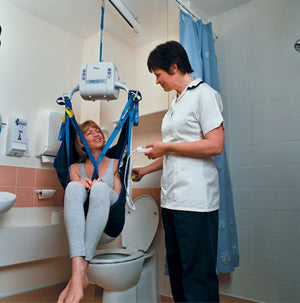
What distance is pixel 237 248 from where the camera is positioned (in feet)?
6.56

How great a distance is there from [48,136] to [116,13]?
3.85 ft

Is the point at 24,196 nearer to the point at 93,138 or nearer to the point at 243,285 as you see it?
the point at 93,138

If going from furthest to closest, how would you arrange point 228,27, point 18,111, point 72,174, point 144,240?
point 228,27, point 18,111, point 144,240, point 72,174

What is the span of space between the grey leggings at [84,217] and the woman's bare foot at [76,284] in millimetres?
35

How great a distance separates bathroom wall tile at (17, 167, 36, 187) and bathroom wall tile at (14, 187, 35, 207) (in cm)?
3

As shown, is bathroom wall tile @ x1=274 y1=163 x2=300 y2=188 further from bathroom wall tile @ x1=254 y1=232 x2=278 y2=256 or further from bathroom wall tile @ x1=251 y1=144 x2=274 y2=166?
bathroom wall tile @ x1=254 y1=232 x2=278 y2=256

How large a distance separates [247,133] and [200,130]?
2.99ft

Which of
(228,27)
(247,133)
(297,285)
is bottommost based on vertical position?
(297,285)

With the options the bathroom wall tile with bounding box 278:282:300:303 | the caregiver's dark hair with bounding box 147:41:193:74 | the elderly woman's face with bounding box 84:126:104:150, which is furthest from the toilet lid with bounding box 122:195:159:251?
the caregiver's dark hair with bounding box 147:41:193:74

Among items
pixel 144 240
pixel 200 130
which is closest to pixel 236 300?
pixel 144 240

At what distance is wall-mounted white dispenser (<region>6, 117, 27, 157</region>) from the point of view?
81.8 inches

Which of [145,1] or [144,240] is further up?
[145,1]

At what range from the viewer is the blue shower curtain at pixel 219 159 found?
6.15 ft

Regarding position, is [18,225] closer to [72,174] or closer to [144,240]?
[72,174]
